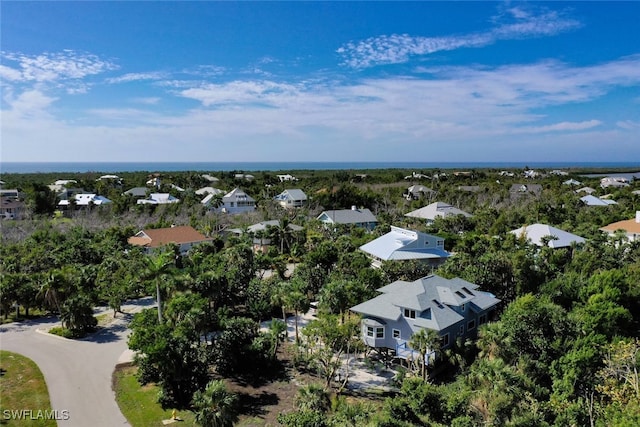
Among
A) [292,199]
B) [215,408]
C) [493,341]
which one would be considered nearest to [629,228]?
[493,341]

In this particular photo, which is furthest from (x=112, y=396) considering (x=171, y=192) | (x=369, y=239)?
(x=171, y=192)

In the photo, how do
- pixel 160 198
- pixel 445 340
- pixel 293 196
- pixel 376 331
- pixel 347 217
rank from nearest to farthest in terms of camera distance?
1. pixel 445 340
2. pixel 376 331
3. pixel 347 217
4. pixel 160 198
5. pixel 293 196

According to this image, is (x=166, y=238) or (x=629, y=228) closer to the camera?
(x=166, y=238)

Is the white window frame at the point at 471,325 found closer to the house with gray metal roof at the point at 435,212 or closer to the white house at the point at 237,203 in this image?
the house with gray metal roof at the point at 435,212

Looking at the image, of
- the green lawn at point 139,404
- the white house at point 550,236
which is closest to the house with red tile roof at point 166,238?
the green lawn at point 139,404

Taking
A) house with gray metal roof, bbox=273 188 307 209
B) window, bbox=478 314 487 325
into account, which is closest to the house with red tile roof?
window, bbox=478 314 487 325

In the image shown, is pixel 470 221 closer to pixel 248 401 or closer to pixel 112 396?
pixel 248 401

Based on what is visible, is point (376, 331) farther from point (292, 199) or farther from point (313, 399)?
point (292, 199)
